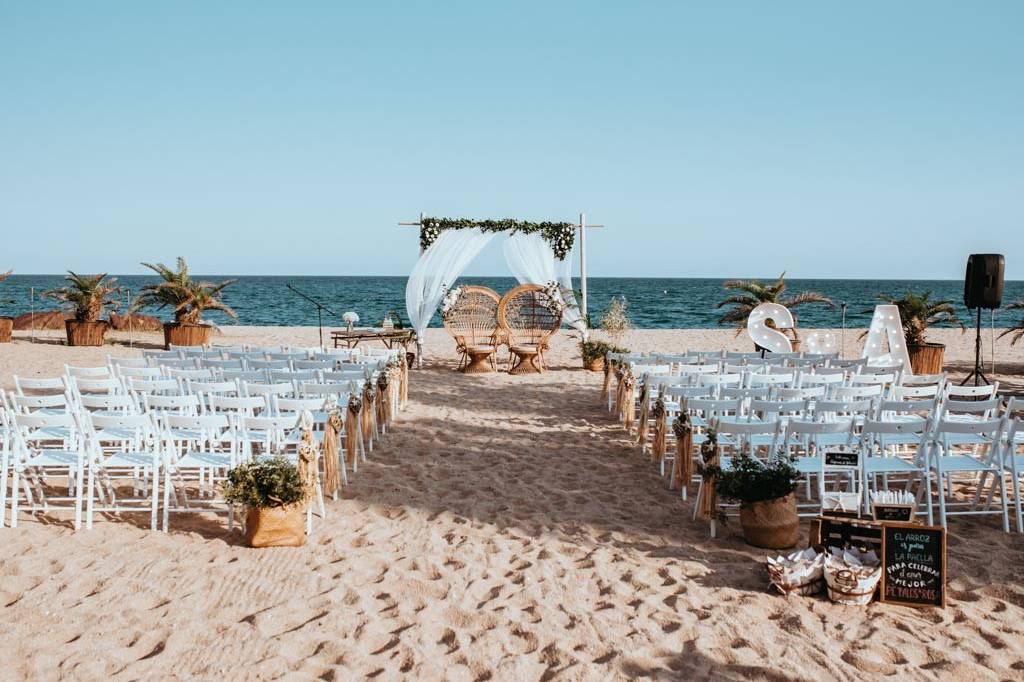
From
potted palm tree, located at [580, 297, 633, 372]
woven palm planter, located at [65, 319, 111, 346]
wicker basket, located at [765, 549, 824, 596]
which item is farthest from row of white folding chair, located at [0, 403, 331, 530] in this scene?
woven palm planter, located at [65, 319, 111, 346]

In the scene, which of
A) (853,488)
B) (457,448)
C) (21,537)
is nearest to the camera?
(21,537)

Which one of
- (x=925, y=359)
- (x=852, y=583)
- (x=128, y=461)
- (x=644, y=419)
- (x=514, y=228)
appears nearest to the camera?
(x=852, y=583)

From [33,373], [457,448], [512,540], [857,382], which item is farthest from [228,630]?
[33,373]

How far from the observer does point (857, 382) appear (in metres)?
8.02

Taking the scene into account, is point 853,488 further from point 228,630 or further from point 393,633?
point 228,630

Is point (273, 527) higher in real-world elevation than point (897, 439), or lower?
lower

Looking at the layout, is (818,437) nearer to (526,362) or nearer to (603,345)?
(526,362)

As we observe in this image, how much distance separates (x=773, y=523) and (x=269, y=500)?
3.01m

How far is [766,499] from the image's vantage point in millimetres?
4801

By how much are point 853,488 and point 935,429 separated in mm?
688

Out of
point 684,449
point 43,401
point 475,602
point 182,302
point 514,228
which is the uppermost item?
point 514,228

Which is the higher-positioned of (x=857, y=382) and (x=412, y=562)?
(x=857, y=382)

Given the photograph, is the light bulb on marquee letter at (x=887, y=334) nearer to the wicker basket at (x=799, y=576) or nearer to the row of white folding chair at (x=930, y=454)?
the row of white folding chair at (x=930, y=454)

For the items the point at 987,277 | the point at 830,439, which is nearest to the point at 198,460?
the point at 830,439
